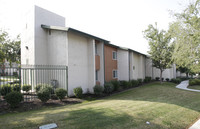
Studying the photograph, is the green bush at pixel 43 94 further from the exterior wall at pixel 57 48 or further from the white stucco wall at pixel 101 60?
the white stucco wall at pixel 101 60

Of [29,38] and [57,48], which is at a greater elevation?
[29,38]

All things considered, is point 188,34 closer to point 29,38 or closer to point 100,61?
point 100,61

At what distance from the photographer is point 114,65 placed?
63.8ft

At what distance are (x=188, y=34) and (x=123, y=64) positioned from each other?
10189mm

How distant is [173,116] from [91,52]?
9.23m

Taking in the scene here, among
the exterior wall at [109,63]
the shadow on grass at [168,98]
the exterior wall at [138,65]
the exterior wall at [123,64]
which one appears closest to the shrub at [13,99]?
the shadow on grass at [168,98]

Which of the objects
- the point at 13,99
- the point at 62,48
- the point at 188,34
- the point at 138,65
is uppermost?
the point at 188,34

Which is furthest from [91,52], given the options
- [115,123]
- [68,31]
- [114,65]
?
[115,123]

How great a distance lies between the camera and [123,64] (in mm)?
19938

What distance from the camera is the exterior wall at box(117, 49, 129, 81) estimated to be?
19.6m

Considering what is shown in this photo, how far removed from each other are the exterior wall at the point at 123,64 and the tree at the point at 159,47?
18.4 ft

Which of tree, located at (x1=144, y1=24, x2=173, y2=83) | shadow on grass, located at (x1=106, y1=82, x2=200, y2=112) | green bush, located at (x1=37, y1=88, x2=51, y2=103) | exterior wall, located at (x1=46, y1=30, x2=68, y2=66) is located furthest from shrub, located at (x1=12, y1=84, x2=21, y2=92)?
tree, located at (x1=144, y1=24, x2=173, y2=83)

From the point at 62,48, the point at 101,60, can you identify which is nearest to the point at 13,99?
the point at 62,48

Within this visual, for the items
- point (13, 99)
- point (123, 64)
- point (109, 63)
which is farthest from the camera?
point (123, 64)
